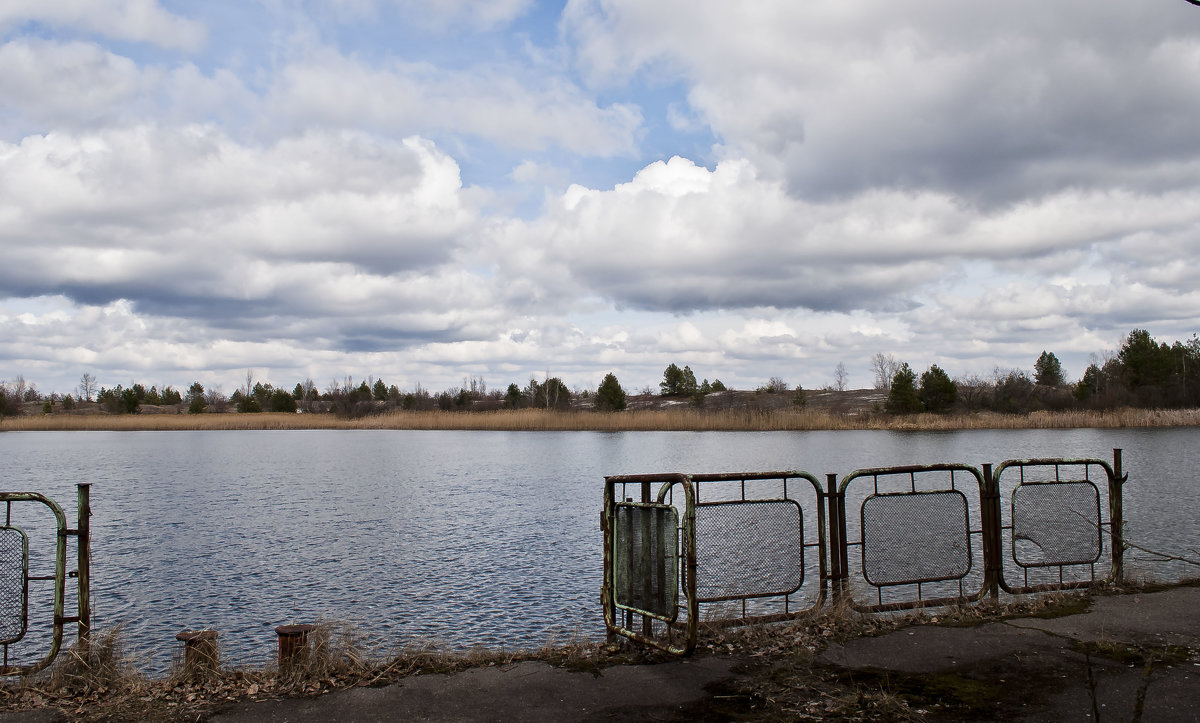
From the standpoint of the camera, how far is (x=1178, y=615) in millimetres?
7297

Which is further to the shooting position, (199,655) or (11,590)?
(11,590)

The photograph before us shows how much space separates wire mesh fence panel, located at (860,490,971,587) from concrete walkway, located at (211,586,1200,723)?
39.6 inches

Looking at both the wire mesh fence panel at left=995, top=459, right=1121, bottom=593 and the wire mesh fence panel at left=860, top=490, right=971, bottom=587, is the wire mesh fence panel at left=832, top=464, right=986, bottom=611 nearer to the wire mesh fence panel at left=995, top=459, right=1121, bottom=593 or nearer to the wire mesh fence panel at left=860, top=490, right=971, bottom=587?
the wire mesh fence panel at left=860, top=490, right=971, bottom=587

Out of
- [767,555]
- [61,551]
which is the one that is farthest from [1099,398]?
[61,551]

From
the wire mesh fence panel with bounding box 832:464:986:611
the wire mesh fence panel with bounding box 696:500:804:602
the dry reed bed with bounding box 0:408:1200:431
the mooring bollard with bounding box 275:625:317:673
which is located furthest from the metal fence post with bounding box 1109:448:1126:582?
the dry reed bed with bounding box 0:408:1200:431

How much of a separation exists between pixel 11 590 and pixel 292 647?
7.74 ft

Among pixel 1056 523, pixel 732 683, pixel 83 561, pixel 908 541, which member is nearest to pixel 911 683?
pixel 732 683

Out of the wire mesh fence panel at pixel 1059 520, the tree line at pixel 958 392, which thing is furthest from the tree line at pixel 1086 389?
the wire mesh fence panel at pixel 1059 520

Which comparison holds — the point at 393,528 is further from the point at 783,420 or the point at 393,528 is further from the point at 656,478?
the point at 783,420

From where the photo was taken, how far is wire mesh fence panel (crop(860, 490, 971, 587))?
312 inches

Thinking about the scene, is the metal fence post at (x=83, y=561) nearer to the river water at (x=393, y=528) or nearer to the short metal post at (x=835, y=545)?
the river water at (x=393, y=528)

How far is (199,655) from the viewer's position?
592 cm

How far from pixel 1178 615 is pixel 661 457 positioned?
1250 inches

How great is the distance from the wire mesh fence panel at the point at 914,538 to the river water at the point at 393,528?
114 inches
